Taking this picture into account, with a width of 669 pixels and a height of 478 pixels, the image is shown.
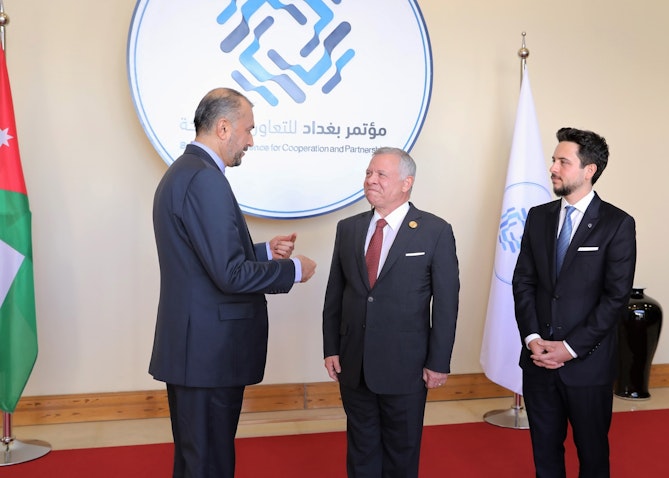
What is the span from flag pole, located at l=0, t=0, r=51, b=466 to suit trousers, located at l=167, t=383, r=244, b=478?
4.97ft

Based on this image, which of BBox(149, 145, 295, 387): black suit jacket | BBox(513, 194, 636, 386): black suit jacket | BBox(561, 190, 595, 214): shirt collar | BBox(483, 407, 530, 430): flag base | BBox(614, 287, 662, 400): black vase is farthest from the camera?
BBox(614, 287, 662, 400): black vase

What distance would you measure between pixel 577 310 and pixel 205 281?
4.45 ft

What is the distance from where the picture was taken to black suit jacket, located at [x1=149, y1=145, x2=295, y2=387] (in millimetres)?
2162

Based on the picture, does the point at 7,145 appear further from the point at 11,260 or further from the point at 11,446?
the point at 11,446

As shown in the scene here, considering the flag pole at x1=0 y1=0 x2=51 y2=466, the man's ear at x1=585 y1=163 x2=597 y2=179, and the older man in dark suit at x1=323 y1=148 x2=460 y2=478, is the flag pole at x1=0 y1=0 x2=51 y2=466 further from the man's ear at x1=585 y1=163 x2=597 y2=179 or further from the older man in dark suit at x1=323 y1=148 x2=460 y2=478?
the man's ear at x1=585 y1=163 x2=597 y2=179

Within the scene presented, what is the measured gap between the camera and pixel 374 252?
263 cm

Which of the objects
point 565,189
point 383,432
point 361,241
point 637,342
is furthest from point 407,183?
point 637,342

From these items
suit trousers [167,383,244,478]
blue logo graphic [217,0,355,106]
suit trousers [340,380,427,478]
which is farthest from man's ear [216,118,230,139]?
blue logo graphic [217,0,355,106]

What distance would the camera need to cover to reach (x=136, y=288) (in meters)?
4.03

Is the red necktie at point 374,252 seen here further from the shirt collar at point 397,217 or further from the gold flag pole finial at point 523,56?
the gold flag pole finial at point 523,56

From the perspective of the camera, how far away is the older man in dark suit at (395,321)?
255 centimetres

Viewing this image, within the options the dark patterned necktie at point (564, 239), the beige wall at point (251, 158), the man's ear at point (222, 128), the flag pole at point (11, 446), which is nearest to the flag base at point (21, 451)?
the flag pole at point (11, 446)

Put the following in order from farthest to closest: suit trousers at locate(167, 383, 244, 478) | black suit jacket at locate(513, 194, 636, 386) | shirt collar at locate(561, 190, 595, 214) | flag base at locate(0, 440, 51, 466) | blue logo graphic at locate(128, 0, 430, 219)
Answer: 1. blue logo graphic at locate(128, 0, 430, 219)
2. flag base at locate(0, 440, 51, 466)
3. shirt collar at locate(561, 190, 595, 214)
4. black suit jacket at locate(513, 194, 636, 386)
5. suit trousers at locate(167, 383, 244, 478)

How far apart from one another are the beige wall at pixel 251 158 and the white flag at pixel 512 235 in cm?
40
